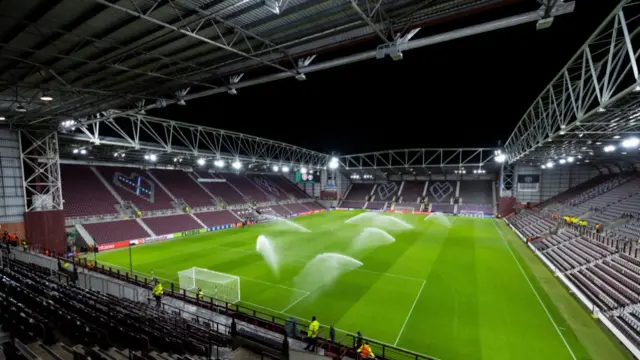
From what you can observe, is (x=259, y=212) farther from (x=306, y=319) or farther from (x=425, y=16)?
(x=425, y=16)

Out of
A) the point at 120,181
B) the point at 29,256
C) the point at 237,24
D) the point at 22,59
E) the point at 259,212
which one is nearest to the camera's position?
the point at 237,24

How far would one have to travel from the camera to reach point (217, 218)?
44.4m

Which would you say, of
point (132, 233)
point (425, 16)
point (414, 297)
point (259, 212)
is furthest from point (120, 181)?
point (425, 16)

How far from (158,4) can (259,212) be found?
4629 cm

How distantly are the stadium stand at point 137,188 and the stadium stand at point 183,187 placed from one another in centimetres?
184

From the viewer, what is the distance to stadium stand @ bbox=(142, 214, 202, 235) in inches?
1414

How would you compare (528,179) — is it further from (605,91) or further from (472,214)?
(605,91)

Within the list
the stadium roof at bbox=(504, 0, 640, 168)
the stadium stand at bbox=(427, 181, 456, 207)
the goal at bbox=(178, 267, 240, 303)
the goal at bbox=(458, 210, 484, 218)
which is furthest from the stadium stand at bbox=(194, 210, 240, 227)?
the goal at bbox=(458, 210, 484, 218)

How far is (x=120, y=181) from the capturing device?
134ft

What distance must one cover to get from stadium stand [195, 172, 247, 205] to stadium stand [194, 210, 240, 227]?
465 cm

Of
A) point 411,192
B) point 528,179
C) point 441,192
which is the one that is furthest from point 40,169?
point 441,192

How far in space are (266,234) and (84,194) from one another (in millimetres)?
23231

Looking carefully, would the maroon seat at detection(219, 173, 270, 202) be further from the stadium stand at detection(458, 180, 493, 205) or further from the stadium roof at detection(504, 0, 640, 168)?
the stadium roof at detection(504, 0, 640, 168)

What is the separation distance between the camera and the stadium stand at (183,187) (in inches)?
1794
